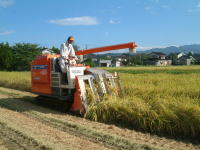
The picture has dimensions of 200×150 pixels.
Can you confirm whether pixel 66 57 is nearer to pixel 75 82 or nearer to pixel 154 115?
pixel 75 82

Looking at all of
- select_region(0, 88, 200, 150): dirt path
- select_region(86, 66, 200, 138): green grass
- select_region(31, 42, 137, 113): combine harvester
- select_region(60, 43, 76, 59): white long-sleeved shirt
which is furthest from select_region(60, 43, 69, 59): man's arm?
select_region(86, 66, 200, 138): green grass

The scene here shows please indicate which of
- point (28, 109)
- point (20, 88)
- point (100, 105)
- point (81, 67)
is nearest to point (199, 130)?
point (100, 105)

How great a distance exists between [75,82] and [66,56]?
121cm

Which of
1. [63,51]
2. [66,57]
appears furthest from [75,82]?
[63,51]

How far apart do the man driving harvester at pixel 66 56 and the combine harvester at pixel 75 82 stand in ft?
0.70

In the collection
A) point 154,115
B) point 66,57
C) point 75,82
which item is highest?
point 66,57

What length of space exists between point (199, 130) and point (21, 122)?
4.58 m

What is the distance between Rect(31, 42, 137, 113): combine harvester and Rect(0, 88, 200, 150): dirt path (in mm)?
635

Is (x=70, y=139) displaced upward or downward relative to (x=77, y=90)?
downward

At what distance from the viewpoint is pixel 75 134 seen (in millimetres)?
5629

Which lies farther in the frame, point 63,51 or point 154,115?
point 63,51

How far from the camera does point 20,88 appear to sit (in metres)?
15.4

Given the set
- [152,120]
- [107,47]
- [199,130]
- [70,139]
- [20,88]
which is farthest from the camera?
[20,88]

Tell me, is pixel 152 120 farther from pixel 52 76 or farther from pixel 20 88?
pixel 20 88
